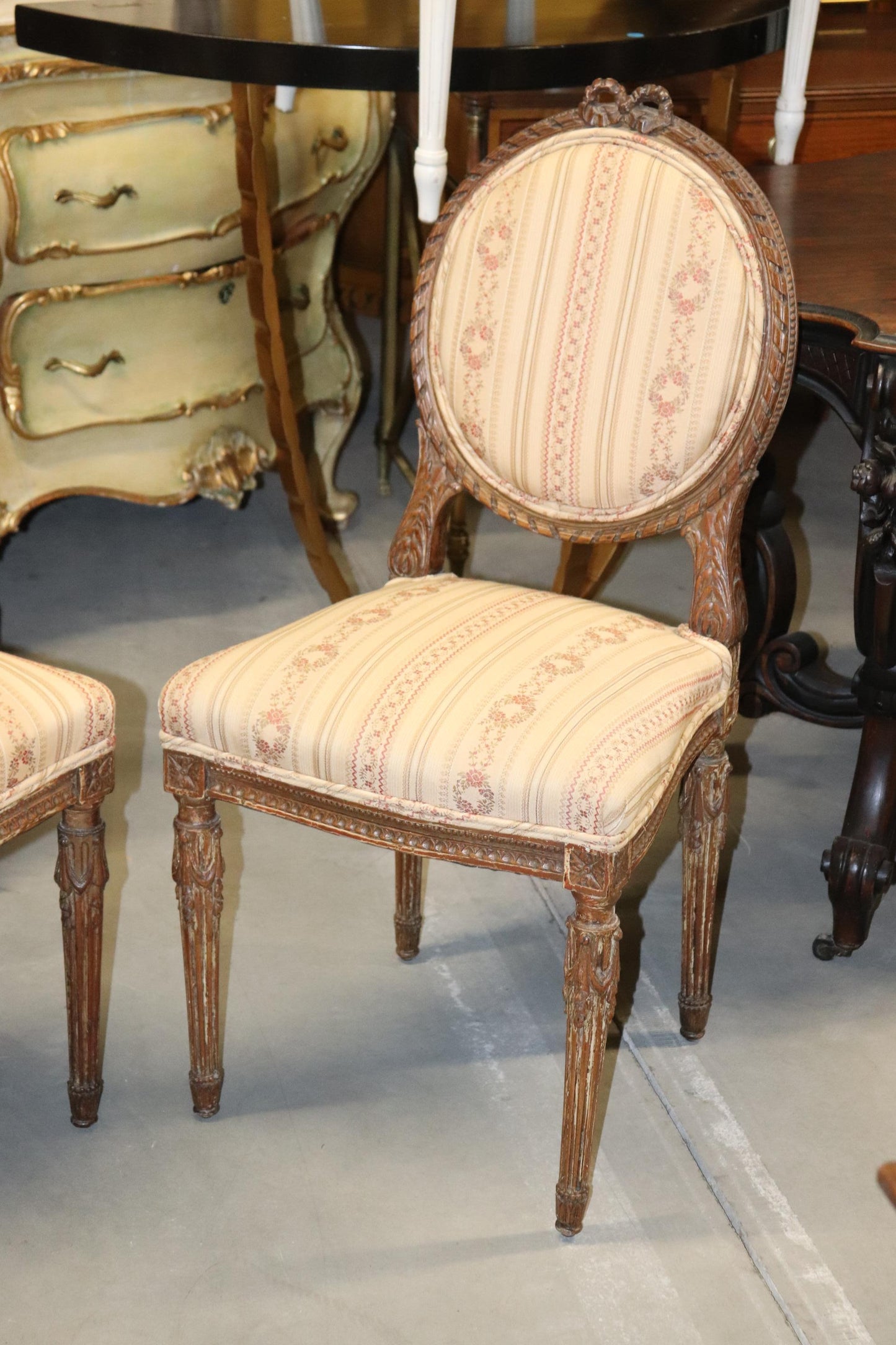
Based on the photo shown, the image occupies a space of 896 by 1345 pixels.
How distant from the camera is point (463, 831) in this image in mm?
1621

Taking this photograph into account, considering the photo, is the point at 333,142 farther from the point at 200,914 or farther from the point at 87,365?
the point at 200,914

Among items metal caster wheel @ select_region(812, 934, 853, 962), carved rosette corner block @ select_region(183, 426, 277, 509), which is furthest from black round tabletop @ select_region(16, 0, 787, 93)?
metal caster wheel @ select_region(812, 934, 853, 962)

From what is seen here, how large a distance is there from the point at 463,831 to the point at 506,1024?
1.84ft

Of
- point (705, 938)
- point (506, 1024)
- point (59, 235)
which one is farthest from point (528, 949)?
point (59, 235)

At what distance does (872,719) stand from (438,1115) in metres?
0.81

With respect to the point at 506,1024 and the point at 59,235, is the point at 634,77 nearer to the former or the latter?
the point at 59,235

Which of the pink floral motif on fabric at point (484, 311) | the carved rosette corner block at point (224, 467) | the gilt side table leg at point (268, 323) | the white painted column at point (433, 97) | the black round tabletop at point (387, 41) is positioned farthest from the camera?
the carved rosette corner block at point (224, 467)

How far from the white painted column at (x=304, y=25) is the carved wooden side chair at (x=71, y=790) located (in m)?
1.07

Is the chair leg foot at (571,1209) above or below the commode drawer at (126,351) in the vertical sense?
below

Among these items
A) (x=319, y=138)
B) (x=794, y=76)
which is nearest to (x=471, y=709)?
(x=794, y=76)

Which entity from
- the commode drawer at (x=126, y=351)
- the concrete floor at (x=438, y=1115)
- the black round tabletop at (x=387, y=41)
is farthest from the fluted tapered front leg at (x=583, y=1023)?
the commode drawer at (x=126, y=351)

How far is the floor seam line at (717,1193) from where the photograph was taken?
167 centimetres

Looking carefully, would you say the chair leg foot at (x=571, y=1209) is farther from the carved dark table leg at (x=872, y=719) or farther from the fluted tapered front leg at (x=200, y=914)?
the carved dark table leg at (x=872, y=719)

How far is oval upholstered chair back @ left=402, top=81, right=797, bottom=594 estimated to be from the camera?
1763mm
